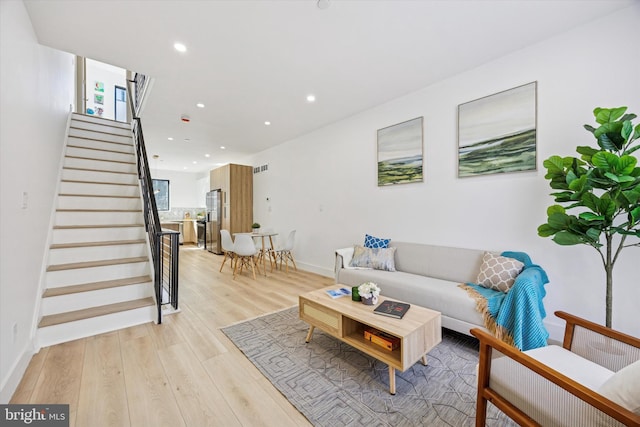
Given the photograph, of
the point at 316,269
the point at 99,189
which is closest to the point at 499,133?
the point at 316,269

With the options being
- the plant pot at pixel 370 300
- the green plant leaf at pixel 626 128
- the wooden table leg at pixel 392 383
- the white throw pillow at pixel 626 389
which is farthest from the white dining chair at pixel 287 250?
the white throw pillow at pixel 626 389

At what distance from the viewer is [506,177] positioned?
2.67 metres

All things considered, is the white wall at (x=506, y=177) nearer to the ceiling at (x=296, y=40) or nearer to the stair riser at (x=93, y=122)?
the ceiling at (x=296, y=40)

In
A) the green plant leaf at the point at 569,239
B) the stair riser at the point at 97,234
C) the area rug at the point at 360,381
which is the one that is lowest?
the area rug at the point at 360,381

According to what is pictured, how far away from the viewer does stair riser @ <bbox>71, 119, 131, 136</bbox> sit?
4.61 meters

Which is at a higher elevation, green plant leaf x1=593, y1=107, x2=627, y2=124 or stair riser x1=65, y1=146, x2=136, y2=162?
stair riser x1=65, y1=146, x2=136, y2=162

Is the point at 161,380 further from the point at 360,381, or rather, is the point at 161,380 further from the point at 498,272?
the point at 498,272

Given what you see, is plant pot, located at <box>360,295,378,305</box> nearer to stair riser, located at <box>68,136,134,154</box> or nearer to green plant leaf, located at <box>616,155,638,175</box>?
green plant leaf, located at <box>616,155,638,175</box>

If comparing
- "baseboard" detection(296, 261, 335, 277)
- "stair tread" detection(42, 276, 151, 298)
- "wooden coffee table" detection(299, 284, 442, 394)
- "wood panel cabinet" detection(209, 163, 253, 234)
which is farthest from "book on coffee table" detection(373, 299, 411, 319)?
"wood panel cabinet" detection(209, 163, 253, 234)

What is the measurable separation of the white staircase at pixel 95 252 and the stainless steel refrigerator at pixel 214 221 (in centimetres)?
275

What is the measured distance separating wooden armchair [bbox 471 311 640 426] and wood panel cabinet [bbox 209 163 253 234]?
20.2 feet

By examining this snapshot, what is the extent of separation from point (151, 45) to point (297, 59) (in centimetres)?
144

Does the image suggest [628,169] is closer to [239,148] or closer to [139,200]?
[139,200]

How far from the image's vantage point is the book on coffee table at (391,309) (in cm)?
196
